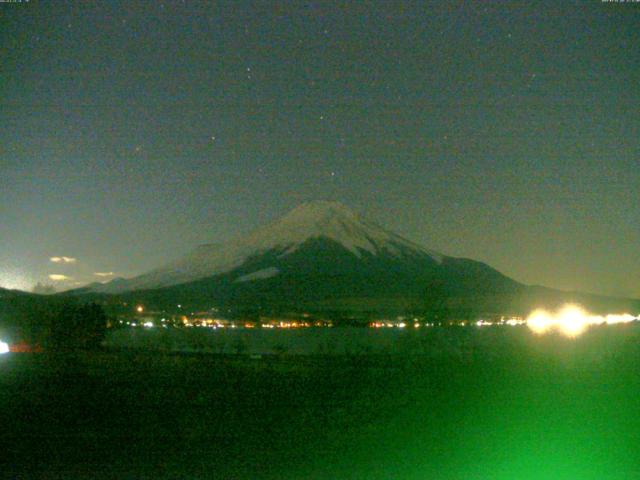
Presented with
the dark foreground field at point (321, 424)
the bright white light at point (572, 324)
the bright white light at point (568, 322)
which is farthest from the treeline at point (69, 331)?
the bright white light at point (568, 322)

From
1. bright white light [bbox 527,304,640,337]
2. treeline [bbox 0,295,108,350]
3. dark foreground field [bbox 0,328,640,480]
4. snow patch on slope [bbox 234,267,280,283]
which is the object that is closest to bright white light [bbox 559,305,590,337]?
bright white light [bbox 527,304,640,337]

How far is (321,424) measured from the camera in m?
12.9

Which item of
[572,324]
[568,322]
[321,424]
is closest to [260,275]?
[568,322]

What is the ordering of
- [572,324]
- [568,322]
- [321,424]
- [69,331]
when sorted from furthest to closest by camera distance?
[568,322] → [572,324] → [69,331] → [321,424]

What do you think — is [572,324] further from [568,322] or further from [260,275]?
[260,275]

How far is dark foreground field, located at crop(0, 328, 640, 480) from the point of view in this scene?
10.1 metres

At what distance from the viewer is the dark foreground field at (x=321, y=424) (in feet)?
33.1

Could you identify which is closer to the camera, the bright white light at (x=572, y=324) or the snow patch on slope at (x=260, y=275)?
the bright white light at (x=572, y=324)

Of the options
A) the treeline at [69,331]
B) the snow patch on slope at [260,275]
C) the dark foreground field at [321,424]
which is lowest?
the dark foreground field at [321,424]

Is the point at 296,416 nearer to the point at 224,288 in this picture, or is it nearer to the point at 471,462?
the point at 471,462

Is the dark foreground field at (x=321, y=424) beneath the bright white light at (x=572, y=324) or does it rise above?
beneath

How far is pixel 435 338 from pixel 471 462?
32534mm

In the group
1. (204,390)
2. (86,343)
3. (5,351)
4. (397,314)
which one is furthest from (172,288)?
(204,390)

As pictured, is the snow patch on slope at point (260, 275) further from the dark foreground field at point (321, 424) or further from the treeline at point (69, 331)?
the dark foreground field at point (321, 424)
